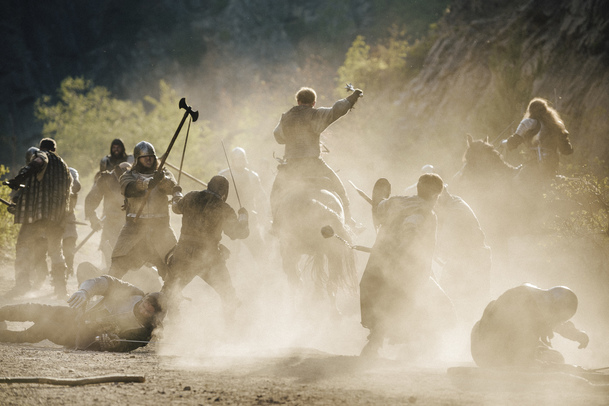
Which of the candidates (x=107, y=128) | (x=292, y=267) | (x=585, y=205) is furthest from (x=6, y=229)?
(x=107, y=128)

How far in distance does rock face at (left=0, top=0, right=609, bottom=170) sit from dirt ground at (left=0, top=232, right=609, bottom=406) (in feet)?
34.7

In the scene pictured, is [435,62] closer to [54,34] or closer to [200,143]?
[200,143]

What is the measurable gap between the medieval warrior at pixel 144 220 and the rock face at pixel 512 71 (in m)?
6.40

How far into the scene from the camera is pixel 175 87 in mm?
48781

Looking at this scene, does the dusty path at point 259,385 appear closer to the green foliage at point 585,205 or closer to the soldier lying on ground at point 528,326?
the soldier lying on ground at point 528,326

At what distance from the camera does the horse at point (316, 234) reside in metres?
6.57

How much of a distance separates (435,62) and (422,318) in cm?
1616

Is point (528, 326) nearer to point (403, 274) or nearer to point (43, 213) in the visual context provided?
point (403, 274)

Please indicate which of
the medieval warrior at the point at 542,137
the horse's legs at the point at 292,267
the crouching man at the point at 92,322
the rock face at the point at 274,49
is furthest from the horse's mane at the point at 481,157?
the rock face at the point at 274,49

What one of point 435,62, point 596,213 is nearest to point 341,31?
point 435,62

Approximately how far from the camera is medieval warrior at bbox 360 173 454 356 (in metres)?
5.27

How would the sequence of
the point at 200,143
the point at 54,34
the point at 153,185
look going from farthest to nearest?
the point at 54,34
the point at 200,143
the point at 153,185

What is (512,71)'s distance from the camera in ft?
53.1

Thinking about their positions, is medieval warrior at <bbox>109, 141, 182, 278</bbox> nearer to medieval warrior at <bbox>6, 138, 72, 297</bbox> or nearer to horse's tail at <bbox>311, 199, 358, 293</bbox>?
horse's tail at <bbox>311, 199, 358, 293</bbox>
